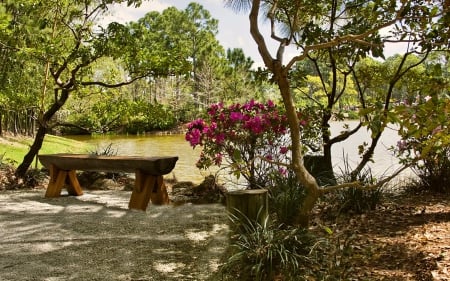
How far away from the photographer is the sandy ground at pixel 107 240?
10.5ft

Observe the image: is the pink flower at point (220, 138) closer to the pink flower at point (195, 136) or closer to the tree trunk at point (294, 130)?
the pink flower at point (195, 136)

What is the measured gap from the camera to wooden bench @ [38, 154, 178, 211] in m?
5.12

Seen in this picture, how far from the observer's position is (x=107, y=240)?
400 centimetres

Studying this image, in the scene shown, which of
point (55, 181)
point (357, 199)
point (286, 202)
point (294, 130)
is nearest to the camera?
point (294, 130)

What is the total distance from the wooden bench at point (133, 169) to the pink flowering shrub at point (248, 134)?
61cm

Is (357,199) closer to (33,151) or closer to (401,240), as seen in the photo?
(401,240)

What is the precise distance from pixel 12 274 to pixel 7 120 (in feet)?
51.4

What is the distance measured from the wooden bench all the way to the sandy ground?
192mm

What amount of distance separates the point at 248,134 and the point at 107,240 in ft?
7.38

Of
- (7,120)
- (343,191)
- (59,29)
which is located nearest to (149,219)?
(343,191)

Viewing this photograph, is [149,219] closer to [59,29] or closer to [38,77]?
[59,29]

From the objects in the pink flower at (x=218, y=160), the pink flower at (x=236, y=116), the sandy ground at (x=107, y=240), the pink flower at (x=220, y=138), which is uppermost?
the pink flower at (x=236, y=116)

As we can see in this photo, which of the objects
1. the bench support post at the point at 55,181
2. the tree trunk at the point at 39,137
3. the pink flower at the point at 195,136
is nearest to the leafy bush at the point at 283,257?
the pink flower at the point at 195,136

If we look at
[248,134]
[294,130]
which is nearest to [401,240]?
[294,130]
